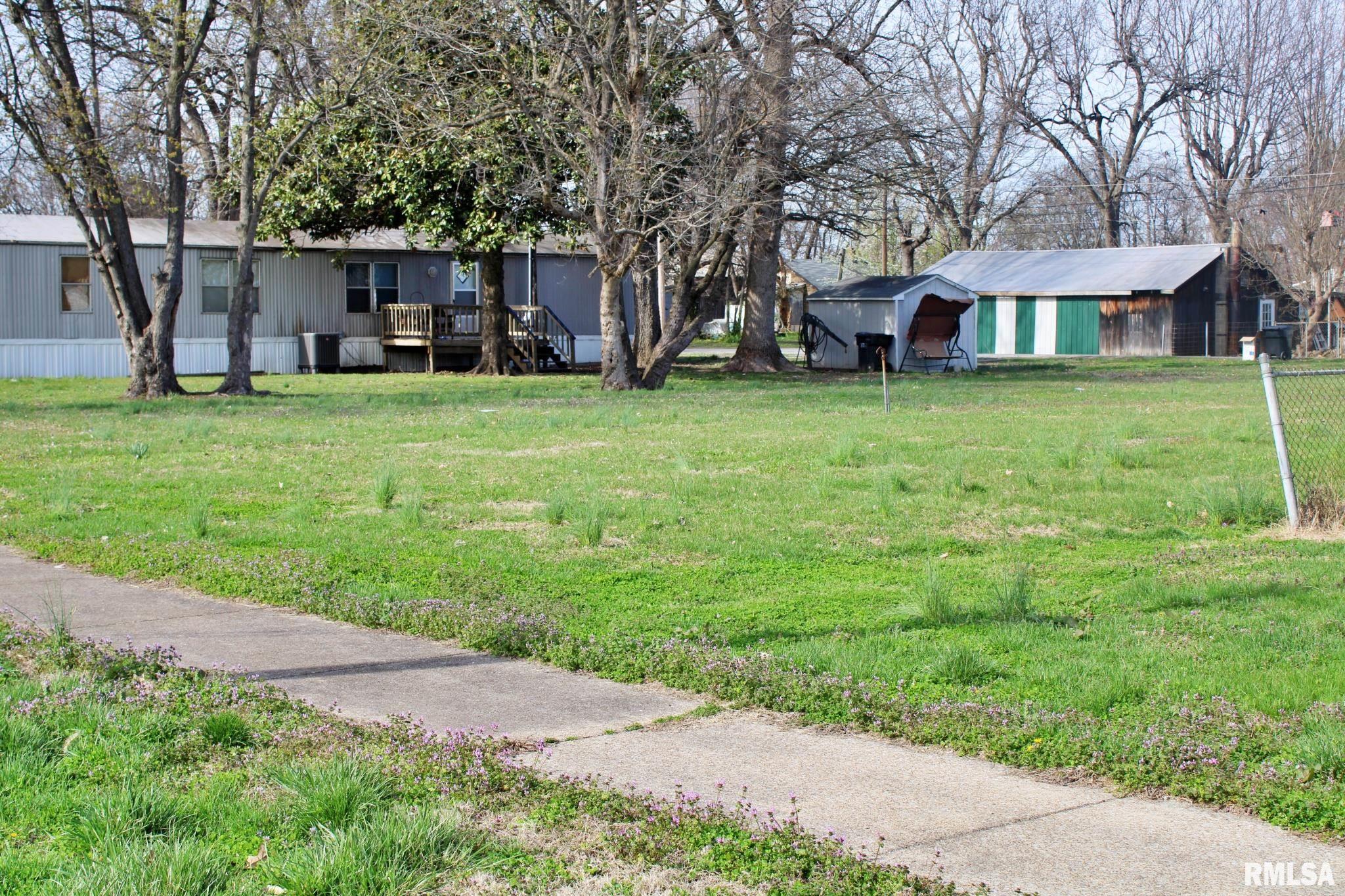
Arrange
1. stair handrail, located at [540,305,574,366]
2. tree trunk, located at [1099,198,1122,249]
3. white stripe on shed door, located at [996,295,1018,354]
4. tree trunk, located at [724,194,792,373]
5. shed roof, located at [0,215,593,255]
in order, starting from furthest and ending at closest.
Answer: tree trunk, located at [1099,198,1122,249], white stripe on shed door, located at [996,295,1018,354], stair handrail, located at [540,305,574,366], tree trunk, located at [724,194,792,373], shed roof, located at [0,215,593,255]

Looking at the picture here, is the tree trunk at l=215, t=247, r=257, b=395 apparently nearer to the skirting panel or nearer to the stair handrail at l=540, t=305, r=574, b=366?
the skirting panel

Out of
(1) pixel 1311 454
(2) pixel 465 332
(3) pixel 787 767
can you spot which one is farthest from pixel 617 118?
(3) pixel 787 767

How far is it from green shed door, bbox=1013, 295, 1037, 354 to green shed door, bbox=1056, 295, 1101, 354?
2.83ft

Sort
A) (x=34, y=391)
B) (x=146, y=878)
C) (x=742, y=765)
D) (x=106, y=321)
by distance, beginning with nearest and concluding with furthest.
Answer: (x=146, y=878), (x=742, y=765), (x=34, y=391), (x=106, y=321)

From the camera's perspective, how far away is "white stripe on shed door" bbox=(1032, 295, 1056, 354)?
48562 mm

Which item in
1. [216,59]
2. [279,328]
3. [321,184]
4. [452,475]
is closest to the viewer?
[452,475]

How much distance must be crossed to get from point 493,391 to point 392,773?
20554 mm

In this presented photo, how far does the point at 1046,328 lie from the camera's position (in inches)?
1921

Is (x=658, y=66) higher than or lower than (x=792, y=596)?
→ higher

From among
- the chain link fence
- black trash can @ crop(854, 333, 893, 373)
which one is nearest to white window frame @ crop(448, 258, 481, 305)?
black trash can @ crop(854, 333, 893, 373)

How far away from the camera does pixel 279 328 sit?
3406cm

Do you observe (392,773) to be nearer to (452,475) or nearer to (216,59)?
(452,475)

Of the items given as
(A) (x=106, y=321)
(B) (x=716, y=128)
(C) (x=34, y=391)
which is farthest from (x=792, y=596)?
(A) (x=106, y=321)

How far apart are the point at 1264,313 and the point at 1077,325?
9996mm
